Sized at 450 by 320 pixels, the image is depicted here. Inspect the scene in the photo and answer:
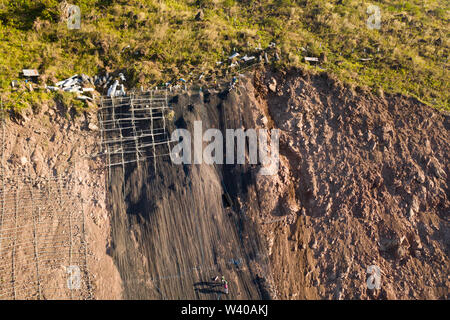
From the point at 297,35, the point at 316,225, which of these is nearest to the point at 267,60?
the point at 297,35

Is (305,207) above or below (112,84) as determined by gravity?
below

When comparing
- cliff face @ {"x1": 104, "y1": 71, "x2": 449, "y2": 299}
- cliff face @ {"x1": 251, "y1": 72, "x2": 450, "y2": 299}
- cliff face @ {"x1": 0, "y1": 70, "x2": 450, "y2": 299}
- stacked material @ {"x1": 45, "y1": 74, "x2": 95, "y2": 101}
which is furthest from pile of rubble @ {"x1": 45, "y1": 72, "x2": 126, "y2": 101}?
cliff face @ {"x1": 251, "y1": 72, "x2": 450, "y2": 299}

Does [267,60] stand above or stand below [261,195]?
above

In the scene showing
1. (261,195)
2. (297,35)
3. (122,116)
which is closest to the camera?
(261,195)

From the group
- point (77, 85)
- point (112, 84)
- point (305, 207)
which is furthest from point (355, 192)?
point (77, 85)

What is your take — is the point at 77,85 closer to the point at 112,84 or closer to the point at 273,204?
the point at 112,84

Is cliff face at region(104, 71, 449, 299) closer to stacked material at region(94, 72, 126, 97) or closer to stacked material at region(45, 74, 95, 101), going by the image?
stacked material at region(94, 72, 126, 97)

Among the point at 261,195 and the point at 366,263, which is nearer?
the point at 366,263

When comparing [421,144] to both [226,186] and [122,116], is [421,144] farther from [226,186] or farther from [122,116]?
[122,116]
